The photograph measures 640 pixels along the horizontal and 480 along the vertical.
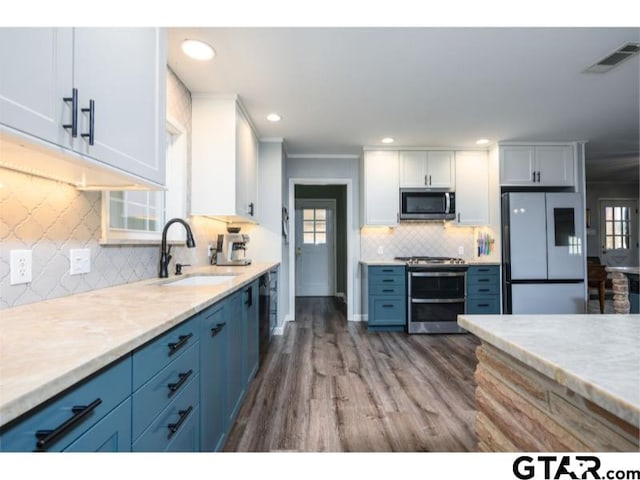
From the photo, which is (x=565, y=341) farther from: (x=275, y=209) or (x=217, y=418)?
(x=275, y=209)

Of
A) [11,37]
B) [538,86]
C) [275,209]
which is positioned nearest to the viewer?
[11,37]

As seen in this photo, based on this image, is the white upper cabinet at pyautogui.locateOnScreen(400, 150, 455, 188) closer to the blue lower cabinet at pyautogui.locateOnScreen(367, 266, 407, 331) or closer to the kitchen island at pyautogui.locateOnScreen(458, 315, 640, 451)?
the blue lower cabinet at pyautogui.locateOnScreen(367, 266, 407, 331)

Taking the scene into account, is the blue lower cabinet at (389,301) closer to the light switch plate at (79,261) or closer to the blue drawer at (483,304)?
the blue drawer at (483,304)

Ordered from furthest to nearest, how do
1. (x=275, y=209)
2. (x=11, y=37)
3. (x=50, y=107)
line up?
1. (x=275, y=209)
2. (x=50, y=107)
3. (x=11, y=37)

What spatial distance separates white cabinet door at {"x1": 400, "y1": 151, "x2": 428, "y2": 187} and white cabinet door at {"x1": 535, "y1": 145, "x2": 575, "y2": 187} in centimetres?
139

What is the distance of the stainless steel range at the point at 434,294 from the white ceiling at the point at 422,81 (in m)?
1.63

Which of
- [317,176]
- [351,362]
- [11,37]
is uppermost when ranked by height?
[317,176]

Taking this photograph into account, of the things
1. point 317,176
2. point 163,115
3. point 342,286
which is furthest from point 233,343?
point 342,286

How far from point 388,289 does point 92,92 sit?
11.9ft

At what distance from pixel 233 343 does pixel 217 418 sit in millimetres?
407

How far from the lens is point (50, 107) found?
90 cm

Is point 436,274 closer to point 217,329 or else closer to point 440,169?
point 440,169

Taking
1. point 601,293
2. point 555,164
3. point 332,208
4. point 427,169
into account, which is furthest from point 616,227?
point 332,208

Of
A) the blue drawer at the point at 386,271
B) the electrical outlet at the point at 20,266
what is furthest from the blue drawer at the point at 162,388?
the blue drawer at the point at 386,271
